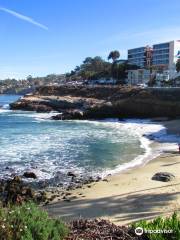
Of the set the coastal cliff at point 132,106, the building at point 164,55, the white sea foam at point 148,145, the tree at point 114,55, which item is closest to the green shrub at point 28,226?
the white sea foam at point 148,145

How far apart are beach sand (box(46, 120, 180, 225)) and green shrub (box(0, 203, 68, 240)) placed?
462 centimetres

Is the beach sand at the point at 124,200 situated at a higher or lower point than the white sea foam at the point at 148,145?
higher

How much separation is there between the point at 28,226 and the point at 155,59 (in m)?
144

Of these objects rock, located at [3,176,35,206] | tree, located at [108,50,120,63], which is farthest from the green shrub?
tree, located at [108,50,120,63]

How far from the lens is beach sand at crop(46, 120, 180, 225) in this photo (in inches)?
579

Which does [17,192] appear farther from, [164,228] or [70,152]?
[70,152]

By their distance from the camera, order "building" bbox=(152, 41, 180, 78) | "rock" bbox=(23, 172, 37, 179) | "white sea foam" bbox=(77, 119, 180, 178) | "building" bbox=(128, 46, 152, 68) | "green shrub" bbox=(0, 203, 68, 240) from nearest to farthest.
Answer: "green shrub" bbox=(0, 203, 68, 240) → "rock" bbox=(23, 172, 37, 179) → "white sea foam" bbox=(77, 119, 180, 178) → "building" bbox=(152, 41, 180, 78) → "building" bbox=(128, 46, 152, 68)

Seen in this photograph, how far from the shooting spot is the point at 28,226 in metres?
8.30

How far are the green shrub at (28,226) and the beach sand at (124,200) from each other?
4.62 metres

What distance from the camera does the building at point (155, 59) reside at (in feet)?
410

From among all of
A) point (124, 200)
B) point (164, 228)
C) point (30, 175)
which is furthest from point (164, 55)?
point (164, 228)

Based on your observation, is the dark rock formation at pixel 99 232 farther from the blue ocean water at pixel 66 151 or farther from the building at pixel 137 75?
the building at pixel 137 75

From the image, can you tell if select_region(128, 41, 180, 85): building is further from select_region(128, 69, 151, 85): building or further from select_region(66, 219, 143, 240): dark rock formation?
select_region(66, 219, 143, 240): dark rock formation

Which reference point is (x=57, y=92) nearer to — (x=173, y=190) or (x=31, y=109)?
(x=31, y=109)
